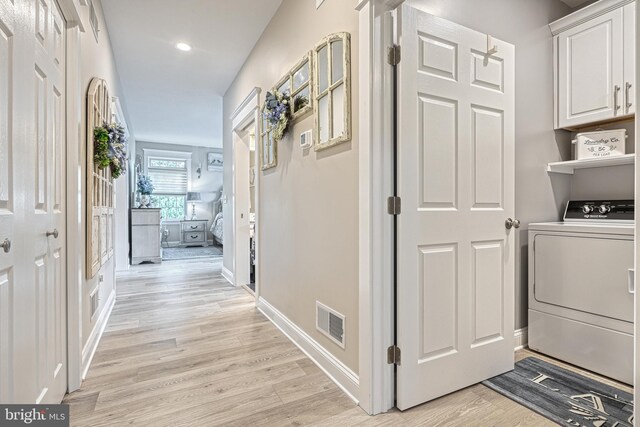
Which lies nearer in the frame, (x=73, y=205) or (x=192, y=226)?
(x=73, y=205)

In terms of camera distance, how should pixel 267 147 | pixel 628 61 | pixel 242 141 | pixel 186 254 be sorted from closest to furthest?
1. pixel 628 61
2. pixel 267 147
3. pixel 242 141
4. pixel 186 254

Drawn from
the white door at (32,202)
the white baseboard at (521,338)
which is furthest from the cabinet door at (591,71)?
the white door at (32,202)

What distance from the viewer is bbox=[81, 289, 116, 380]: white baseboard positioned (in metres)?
1.96

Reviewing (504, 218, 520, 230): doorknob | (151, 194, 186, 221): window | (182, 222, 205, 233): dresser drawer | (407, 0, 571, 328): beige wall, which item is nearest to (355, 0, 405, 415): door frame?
(504, 218, 520, 230): doorknob

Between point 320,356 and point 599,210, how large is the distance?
2.20m

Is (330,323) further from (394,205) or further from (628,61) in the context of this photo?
(628,61)

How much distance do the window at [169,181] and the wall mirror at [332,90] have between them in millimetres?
7374

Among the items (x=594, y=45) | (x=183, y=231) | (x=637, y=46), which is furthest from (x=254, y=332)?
(x=183, y=231)

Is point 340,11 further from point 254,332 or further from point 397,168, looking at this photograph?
point 254,332

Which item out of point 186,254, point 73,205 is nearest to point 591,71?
point 73,205

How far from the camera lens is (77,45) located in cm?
178

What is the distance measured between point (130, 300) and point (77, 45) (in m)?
2.71

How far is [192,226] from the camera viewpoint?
27.6ft

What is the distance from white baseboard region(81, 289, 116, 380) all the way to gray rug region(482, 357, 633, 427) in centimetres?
A: 243
